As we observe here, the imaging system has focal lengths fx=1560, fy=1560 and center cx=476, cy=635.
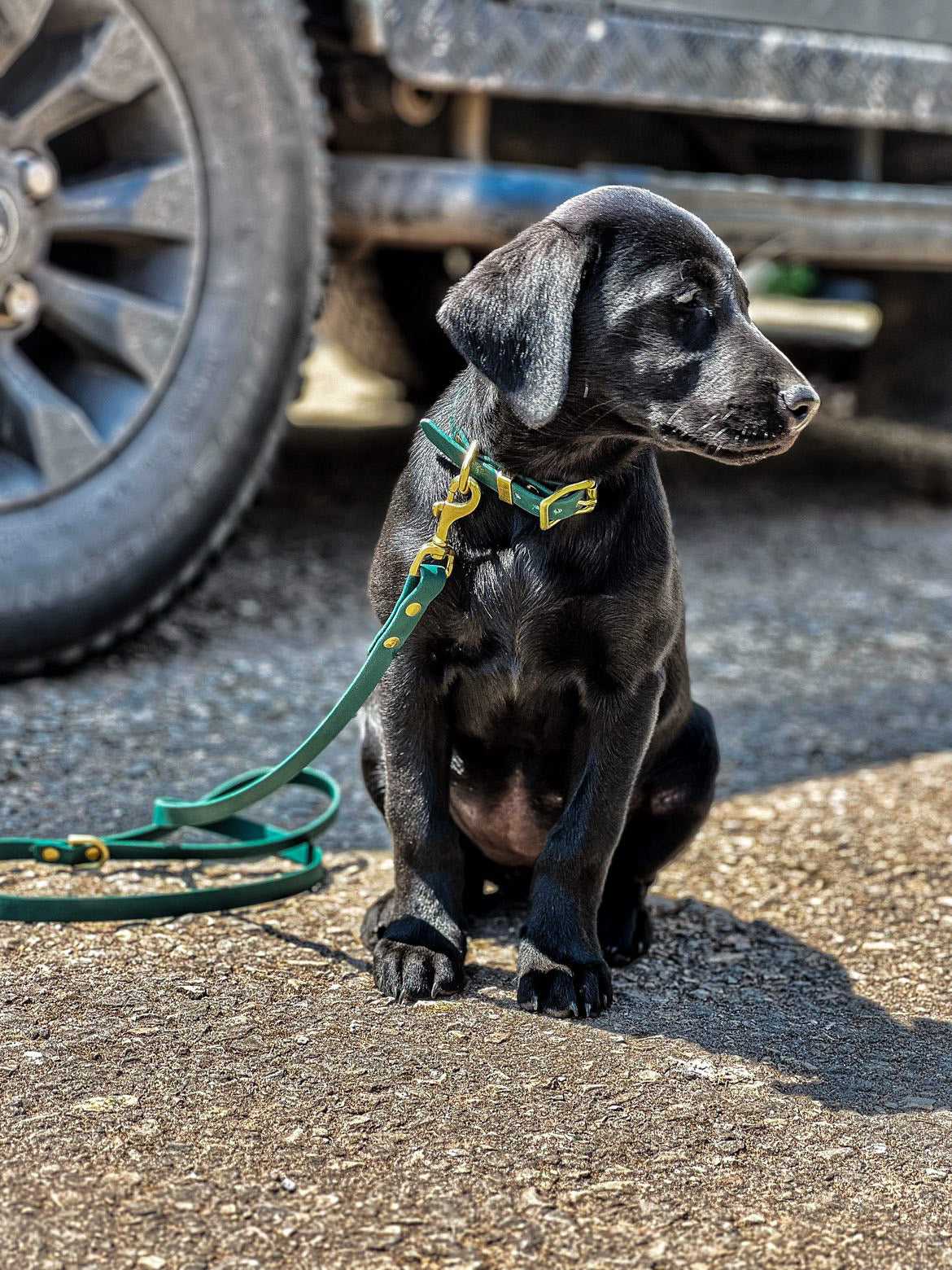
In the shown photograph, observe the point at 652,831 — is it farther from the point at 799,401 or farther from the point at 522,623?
the point at 799,401

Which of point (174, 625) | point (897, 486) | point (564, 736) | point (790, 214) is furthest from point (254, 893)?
point (897, 486)

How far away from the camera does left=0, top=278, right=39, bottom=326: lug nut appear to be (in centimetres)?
340

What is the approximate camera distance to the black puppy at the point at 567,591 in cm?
207

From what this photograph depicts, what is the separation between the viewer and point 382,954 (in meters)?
2.29

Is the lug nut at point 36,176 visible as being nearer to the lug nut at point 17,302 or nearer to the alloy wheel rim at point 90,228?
the alloy wheel rim at point 90,228

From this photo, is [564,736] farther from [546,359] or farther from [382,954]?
[546,359]

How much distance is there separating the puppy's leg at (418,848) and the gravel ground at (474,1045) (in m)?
0.06

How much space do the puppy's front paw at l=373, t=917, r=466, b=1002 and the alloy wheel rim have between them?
61.3 inches

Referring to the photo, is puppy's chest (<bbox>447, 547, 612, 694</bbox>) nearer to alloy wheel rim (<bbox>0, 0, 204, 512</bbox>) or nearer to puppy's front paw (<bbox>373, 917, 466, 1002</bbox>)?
puppy's front paw (<bbox>373, 917, 466, 1002</bbox>)

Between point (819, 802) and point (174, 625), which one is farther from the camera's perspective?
point (174, 625)

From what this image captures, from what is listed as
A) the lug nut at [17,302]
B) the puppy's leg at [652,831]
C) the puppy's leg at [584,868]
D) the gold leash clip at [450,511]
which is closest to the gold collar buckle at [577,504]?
the gold leash clip at [450,511]

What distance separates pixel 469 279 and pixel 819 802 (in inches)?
60.1

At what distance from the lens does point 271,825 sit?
293 centimetres

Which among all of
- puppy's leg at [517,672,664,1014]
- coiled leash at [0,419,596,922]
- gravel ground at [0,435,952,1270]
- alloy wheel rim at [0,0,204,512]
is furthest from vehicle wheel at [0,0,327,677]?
puppy's leg at [517,672,664,1014]
